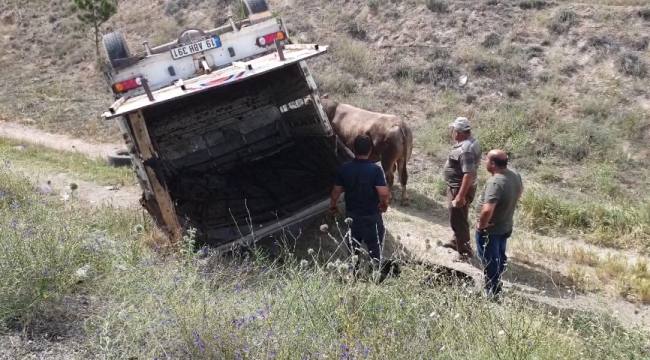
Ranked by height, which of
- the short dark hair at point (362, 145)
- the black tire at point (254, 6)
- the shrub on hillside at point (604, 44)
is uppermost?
the black tire at point (254, 6)

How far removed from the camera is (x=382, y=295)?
4.48 m

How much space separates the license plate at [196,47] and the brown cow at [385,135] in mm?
2322

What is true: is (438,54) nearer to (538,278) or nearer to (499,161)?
(538,278)

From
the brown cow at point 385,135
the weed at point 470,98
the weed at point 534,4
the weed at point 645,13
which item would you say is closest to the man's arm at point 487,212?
the brown cow at point 385,135

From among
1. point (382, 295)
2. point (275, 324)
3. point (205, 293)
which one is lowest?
point (382, 295)

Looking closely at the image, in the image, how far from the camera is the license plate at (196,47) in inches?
323

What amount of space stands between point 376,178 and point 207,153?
422 centimetres

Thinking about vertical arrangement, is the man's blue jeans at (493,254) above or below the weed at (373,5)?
below

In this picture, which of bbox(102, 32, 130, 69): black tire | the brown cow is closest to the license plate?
bbox(102, 32, 130, 69): black tire

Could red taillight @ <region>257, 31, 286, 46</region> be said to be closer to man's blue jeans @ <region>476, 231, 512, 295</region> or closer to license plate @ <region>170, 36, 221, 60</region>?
license plate @ <region>170, 36, 221, 60</region>

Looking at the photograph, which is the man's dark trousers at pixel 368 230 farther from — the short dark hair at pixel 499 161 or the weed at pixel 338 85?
the weed at pixel 338 85

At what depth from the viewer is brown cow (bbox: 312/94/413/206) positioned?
8.73 metres

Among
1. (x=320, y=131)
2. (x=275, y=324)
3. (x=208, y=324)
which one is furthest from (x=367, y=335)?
(x=320, y=131)

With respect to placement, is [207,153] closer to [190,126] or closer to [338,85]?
[190,126]
